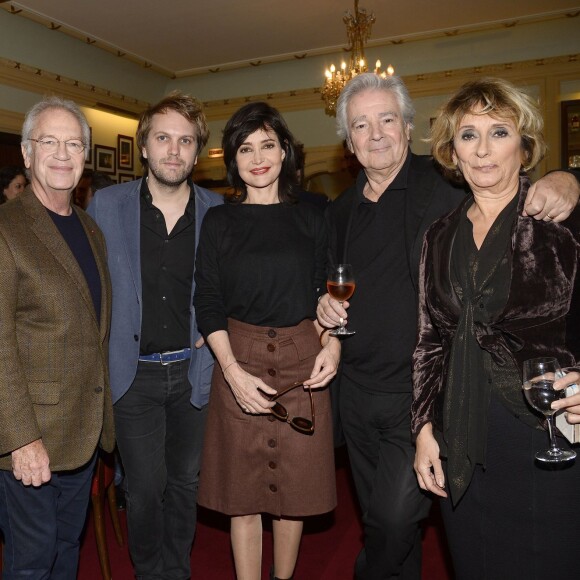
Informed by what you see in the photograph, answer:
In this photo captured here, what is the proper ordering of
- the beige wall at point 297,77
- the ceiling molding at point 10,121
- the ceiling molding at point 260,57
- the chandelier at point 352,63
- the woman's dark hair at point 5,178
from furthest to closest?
the beige wall at point 297,77
the ceiling molding at point 260,57
the ceiling molding at point 10,121
the chandelier at point 352,63
the woman's dark hair at point 5,178

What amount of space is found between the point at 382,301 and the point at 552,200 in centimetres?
76

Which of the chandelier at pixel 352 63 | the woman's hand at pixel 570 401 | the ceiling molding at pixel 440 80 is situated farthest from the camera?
the ceiling molding at pixel 440 80

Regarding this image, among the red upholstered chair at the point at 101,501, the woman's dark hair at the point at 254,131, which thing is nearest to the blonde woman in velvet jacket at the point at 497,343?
the woman's dark hair at the point at 254,131

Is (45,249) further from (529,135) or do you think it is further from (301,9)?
(301,9)

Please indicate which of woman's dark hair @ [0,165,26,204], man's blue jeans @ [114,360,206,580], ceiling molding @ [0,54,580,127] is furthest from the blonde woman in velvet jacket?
ceiling molding @ [0,54,580,127]

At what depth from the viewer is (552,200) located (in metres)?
1.69

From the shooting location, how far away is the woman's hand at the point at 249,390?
2.26 metres

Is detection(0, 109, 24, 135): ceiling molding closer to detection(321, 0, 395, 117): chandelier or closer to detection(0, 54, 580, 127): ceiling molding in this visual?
detection(0, 54, 580, 127): ceiling molding

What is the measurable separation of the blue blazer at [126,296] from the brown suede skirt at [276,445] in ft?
0.65

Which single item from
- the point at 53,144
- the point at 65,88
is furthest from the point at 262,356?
the point at 65,88

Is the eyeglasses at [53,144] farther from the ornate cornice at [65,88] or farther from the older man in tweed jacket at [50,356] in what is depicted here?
the ornate cornice at [65,88]

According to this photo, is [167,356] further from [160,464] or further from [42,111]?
[42,111]

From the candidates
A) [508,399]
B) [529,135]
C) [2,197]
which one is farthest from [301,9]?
[508,399]

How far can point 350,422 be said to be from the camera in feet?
7.89
